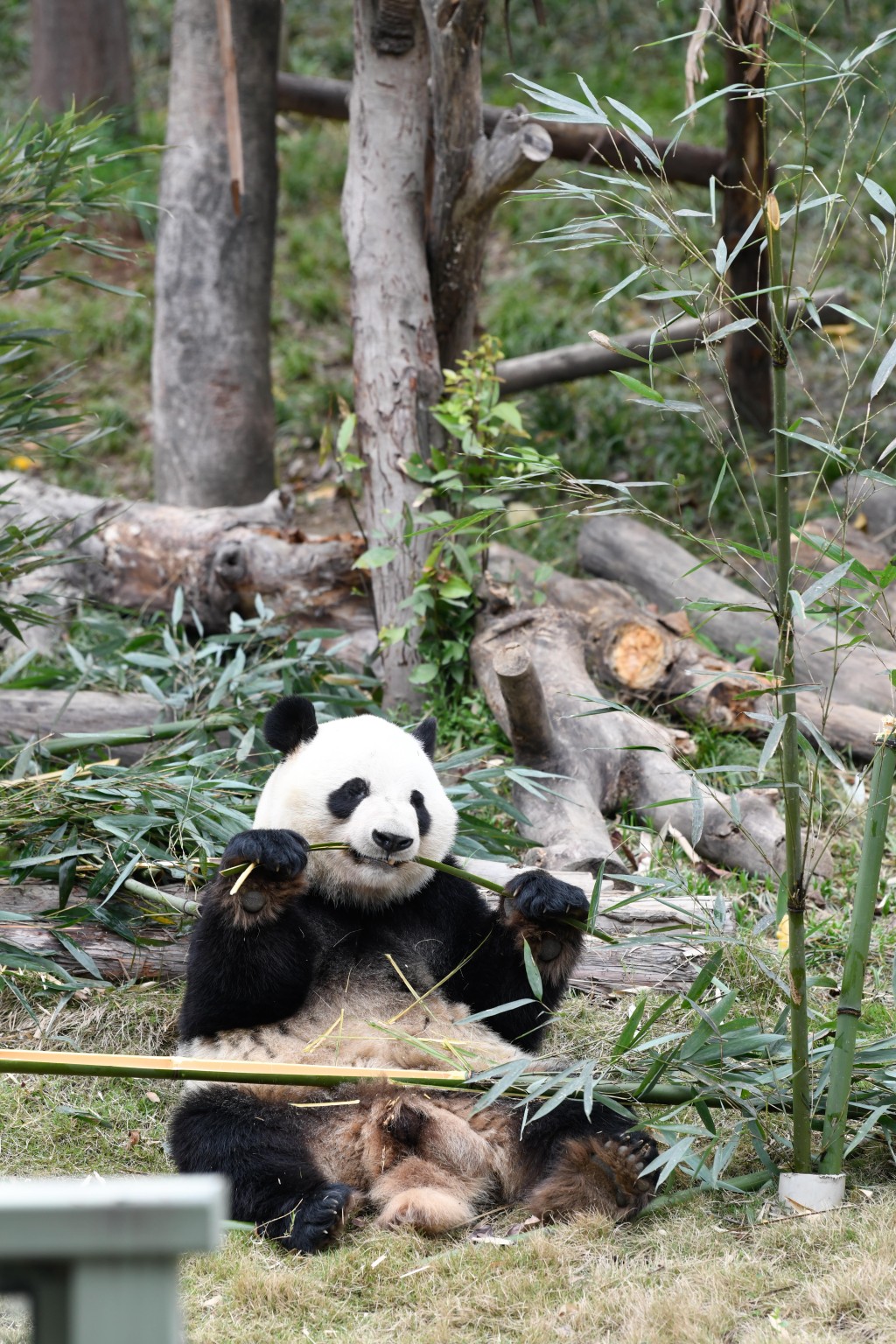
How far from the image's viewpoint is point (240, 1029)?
3.10m

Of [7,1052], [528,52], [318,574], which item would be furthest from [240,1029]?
[528,52]

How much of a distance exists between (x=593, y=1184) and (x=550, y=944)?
547 mm

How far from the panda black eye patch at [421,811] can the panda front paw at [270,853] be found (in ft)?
1.25

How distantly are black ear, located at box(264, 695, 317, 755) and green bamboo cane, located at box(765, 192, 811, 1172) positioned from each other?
4.07ft

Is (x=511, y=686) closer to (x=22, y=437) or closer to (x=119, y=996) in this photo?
(x=119, y=996)

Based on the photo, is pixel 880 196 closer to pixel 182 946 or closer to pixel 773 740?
pixel 773 740

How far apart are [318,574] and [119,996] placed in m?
2.55

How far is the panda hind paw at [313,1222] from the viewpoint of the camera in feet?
8.96

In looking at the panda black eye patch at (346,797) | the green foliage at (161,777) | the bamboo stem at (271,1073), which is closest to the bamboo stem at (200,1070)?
the bamboo stem at (271,1073)

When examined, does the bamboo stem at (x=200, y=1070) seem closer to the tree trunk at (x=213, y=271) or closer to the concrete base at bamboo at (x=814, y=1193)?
the concrete base at bamboo at (x=814, y=1193)

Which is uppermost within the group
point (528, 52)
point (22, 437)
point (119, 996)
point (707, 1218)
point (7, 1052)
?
point (528, 52)

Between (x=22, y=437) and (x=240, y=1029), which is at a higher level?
(x=22, y=437)

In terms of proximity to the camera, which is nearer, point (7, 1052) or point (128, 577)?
point (7, 1052)

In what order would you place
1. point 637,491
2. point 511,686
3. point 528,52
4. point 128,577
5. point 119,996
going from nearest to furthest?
1. point 119,996
2. point 511,686
3. point 128,577
4. point 637,491
5. point 528,52
